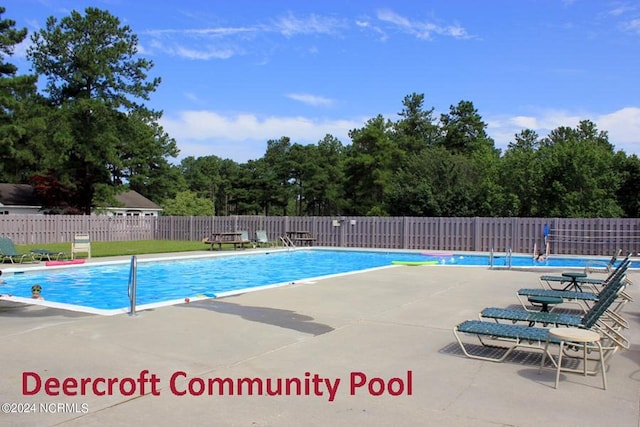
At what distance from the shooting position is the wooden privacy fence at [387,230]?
2439 cm

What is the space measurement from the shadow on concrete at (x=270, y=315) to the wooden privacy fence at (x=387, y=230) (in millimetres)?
16166

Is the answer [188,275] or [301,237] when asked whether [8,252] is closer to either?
[188,275]

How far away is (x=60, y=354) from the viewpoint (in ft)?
18.9

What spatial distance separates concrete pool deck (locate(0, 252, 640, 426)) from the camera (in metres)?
4.18

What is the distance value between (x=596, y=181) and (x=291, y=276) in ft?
81.0

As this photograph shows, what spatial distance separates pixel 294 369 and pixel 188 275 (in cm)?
1218

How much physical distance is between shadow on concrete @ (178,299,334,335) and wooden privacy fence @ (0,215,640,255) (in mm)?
16166

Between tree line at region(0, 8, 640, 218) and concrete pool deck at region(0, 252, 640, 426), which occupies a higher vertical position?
tree line at region(0, 8, 640, 218)

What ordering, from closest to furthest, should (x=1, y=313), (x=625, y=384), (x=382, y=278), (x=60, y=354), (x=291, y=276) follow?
(x=625, y=384) → (x=60, y=354) → (x=1, y=313) → (x=382, y=278) → (x=291, y=276)

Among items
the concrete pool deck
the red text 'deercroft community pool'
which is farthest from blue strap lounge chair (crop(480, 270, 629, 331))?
the red text 'deercroft community pool'

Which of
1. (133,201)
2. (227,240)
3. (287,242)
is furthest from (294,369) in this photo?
(133,201)

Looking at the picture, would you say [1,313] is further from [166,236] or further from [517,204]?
[517,204]

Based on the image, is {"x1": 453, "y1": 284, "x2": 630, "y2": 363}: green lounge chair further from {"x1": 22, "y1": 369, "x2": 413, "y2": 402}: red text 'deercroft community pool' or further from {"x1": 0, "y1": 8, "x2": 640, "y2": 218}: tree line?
{"x1": 0, "y1": 8, "x2": 640, "y2": 218}: tree line

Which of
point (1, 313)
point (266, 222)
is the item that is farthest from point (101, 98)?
point (1, 313)
